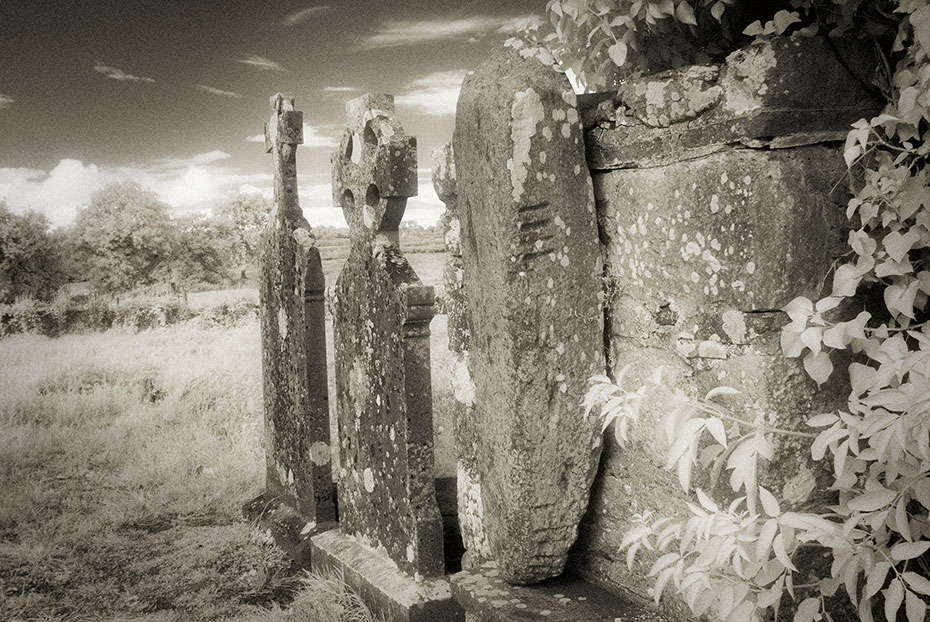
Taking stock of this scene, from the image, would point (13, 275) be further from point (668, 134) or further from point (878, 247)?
point (878, 247)

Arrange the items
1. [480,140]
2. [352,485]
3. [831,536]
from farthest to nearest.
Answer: [352,485]
[480,140]
[831,536]

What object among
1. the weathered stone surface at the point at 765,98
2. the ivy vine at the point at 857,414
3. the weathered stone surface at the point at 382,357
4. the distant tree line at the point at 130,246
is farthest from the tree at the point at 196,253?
the weathered stone surface at the point at 765,98

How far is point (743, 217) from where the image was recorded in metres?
1.95

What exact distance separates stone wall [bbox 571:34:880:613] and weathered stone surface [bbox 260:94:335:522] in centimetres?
270

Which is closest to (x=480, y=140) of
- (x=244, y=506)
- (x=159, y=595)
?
(x=159, y=595)

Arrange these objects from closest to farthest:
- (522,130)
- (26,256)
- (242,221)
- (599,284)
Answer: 1. (522,130)
2. (599,284)
3. (26,256)
4. (242,221)

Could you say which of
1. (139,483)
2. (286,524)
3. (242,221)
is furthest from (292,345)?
(242,221)

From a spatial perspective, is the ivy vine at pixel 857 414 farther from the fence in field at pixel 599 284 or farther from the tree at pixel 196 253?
the tree at pixel 196 253

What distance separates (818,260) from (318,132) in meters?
7.31

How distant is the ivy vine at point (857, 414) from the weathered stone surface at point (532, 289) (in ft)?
0.84

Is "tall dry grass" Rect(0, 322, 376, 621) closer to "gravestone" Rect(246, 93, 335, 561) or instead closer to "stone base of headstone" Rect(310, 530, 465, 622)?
"stone base of headstone" Rect(310, 530, 465, 622)

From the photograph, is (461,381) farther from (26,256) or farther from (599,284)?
(26,256)

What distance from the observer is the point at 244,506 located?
5223mm

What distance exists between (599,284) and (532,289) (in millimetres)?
234
